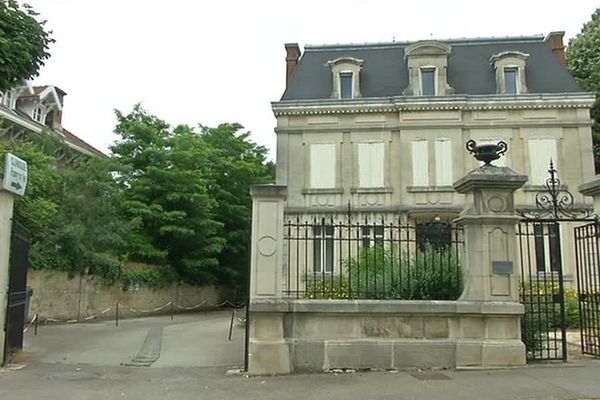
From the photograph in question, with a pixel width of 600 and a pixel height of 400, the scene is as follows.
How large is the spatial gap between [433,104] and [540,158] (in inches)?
197

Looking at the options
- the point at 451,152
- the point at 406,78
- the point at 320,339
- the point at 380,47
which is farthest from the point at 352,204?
the point at 320,339

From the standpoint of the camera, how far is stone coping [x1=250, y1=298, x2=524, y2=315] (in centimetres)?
890

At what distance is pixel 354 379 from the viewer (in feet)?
27.0

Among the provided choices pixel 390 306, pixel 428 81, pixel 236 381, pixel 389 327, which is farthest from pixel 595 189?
pixel 428 81

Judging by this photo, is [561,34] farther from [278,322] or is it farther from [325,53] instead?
[278,322]

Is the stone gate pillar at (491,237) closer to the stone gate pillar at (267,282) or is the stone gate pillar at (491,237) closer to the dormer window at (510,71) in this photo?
the stone gate pillar at (267,282)

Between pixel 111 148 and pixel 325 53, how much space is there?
11478 millimetres

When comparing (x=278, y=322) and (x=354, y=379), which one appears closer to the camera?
(x=354, y=379)

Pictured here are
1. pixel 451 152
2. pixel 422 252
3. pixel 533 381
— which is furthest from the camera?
pixel 451 152

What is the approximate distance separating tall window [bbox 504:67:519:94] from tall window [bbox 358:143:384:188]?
6.19 meters

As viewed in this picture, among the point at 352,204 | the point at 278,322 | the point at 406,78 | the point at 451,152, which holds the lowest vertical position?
the point at 278,322

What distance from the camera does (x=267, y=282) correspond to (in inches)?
356

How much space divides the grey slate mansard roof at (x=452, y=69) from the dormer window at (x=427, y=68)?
636mm

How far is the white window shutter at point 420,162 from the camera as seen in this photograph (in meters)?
24.4
